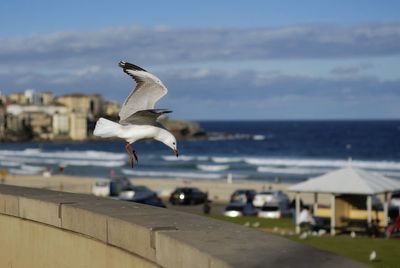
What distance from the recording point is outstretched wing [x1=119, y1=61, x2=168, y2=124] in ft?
21.8

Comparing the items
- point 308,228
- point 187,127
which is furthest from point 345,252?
point 187,127

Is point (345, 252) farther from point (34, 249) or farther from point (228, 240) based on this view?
point (228, 240)

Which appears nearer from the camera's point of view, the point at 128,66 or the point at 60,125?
the point at 128,66

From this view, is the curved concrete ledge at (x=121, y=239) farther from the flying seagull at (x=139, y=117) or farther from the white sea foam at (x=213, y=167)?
the white sea foam at (x=213, y=167)

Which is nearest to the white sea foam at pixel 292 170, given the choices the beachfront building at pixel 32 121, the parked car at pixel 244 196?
the parked car at pixel 244 196

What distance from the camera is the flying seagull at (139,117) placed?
21.2 feet

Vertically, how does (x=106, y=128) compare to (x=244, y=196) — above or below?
above

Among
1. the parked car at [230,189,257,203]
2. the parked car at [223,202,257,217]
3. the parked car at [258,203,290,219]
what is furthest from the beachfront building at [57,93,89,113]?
the parked car at [223,202,257,217]

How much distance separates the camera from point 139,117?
6590 millimetres

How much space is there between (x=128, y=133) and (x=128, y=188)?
3458 centimetres

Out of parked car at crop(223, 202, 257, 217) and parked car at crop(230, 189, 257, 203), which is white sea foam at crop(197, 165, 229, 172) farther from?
parked car at crop(223, 202, 257, 217)

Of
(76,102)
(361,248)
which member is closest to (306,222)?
(361,248)

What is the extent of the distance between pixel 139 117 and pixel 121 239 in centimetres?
180

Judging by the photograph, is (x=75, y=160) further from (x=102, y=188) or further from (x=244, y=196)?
(x=244, y=196)
